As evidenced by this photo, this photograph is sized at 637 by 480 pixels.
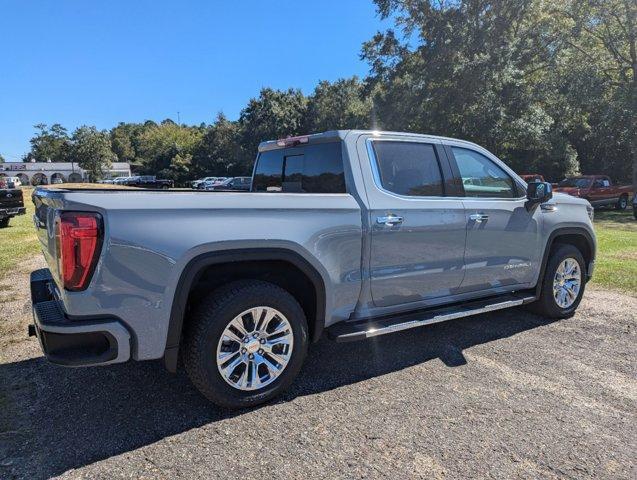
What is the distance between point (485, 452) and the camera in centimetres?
279

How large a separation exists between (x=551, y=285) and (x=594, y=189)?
1842cm

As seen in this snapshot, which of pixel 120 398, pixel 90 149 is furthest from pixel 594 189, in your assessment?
pixel 90 149

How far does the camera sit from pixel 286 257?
3.24 metres

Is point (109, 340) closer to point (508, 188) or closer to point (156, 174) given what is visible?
point (508, 188)

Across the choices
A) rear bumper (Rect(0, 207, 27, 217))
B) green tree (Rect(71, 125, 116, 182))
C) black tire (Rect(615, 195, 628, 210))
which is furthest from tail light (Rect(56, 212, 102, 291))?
green tree (Rect(71, 125, 116, 182))

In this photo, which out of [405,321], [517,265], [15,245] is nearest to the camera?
[405,321]

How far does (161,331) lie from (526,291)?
3.74 meters

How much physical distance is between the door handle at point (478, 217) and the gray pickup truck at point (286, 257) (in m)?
0.01

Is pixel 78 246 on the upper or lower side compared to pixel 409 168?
lower

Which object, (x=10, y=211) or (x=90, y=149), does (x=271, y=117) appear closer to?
(x=90, y=149)

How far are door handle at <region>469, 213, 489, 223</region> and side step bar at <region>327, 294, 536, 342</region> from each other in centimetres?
76

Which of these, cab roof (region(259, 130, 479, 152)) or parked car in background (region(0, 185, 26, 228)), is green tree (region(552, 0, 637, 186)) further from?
parked car in background (region(0, 185, 26, 228))

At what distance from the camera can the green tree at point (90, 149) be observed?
68.8 m

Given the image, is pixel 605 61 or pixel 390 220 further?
pixel 605 61
